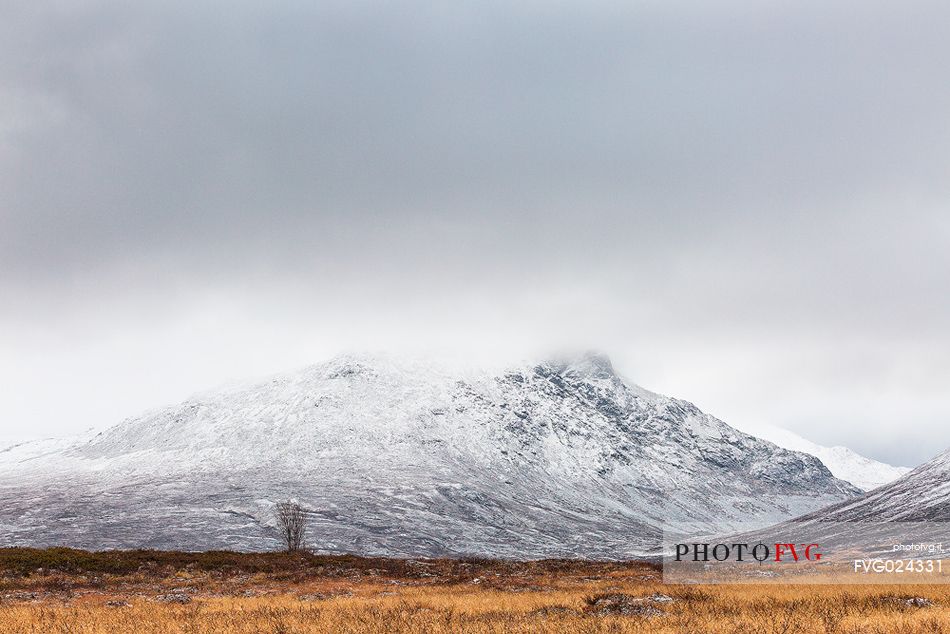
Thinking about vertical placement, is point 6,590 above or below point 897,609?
below

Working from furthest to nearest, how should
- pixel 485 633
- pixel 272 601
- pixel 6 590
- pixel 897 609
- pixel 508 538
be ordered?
1. pixel 508 538
2. pixel 6 590
3. pixel 272 601
4. pixel 897 609
5. pixel 485 633

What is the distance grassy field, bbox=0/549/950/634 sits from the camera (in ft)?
44.8

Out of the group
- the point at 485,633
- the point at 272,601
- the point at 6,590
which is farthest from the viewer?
the point at 6,590

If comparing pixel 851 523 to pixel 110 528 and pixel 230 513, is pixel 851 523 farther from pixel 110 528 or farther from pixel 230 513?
pixel 110 528

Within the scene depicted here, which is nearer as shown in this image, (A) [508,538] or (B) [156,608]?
(B) [156,608]

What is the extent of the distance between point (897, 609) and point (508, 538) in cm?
17949

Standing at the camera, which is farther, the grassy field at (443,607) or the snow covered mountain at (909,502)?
the snow covered mountain at (909,502)

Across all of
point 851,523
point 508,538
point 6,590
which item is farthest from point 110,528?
point 851,523

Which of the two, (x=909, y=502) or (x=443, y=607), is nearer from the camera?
(x=443, y=607)

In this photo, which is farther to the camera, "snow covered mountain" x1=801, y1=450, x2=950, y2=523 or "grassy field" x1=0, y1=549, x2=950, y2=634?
"snow covered mountain" x1=801, y1=450, x2=950, y2=523

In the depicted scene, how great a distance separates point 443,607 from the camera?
64.7ft

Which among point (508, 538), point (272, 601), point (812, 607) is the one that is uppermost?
point (812, 607)

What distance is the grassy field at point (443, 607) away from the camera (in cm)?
1366

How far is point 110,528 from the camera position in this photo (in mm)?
150000
